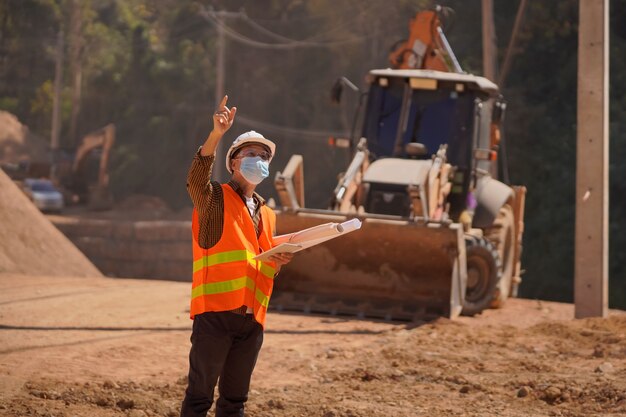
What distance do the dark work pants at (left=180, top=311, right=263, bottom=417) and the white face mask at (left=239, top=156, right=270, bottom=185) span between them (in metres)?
0.72

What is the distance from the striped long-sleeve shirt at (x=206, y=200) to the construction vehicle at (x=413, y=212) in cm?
719

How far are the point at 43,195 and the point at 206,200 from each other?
126 feet

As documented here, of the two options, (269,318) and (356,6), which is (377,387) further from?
(356,6)

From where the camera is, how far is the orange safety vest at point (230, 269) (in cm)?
644

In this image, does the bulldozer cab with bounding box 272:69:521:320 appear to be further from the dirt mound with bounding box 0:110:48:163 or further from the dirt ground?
the dirt mound with bounding box 0:110:48:163

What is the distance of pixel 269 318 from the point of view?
13688mm

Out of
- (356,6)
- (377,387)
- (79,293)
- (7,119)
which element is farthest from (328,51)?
(377,387)

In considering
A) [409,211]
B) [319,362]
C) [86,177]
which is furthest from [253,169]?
[86,177]

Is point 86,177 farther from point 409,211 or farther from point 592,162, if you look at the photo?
point 592,162

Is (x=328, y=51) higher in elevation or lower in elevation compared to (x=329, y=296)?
higher

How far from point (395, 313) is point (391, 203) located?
1.55 metres

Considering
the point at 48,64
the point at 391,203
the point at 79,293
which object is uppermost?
the point at 48,64

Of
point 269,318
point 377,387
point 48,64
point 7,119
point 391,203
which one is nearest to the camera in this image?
point 377,387

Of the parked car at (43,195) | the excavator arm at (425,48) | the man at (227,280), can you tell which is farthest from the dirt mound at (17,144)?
the man at (227,280)
